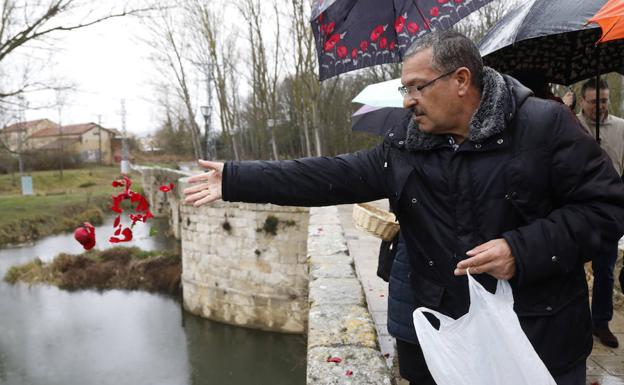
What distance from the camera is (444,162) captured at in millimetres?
1520

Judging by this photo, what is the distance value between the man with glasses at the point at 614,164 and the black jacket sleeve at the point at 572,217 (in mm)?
1895

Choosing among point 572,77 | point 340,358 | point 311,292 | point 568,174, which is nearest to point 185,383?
point 311,292

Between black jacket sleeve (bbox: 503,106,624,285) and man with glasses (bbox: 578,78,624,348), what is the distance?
1895 mm

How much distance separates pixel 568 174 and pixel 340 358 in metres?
1.53

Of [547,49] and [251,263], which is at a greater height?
[547,49]

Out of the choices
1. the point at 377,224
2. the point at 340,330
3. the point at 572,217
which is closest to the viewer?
the point at 572,217

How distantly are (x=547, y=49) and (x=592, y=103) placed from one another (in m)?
0.54

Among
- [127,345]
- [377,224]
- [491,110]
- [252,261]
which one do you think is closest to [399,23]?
[377,224]

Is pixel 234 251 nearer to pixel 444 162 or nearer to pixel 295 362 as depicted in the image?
pixel 295 362

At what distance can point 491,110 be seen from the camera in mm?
1433

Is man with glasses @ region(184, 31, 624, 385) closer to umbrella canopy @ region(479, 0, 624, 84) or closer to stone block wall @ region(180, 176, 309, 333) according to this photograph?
umbrella canopy @ region(479, 0, 624, 84)

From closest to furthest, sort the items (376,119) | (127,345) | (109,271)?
(376,119) < (127,345) < (109,271)

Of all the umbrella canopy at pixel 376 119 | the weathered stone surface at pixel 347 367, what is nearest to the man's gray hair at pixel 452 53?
the weathered stone surface at pixel 347 367

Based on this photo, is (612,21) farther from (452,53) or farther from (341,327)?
(341,327)
